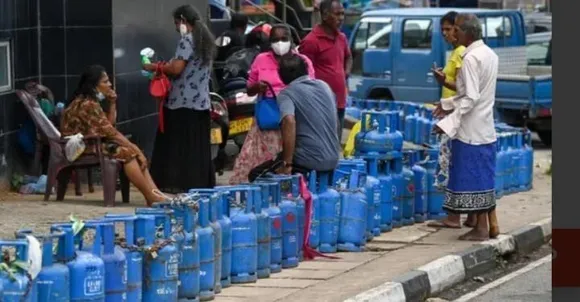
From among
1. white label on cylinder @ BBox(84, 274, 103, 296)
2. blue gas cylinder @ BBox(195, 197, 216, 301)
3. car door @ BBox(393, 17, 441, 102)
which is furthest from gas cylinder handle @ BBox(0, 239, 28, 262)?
Answer: car door @ BBox(393, 17, 441, 102)

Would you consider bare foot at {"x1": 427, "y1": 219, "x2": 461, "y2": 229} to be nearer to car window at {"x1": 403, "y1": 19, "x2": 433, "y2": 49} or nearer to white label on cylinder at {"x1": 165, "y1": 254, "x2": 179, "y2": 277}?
white label on cylinder at {"x1": 165, "y1": 254, "x2": 179, "y2": 277}

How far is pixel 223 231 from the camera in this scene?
9008 mm

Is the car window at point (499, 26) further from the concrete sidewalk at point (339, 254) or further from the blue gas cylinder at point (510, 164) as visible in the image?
the concrete sidewalk at point (339, 254)

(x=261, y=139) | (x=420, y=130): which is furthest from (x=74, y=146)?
(x=420, y=130)

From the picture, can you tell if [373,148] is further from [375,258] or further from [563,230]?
[563,230]

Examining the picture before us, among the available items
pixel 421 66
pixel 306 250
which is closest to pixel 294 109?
pixel 306 250

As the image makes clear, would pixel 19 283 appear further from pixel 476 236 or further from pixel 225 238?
pixel 476 236

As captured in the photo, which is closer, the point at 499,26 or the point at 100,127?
the point at 100,127

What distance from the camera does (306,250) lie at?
10.4m

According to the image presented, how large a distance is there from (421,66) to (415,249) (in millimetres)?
11099

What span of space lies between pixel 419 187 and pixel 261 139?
6.39 ft

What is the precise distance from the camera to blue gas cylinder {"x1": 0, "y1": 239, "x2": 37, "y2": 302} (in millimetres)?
6906

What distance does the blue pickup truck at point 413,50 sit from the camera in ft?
71.9

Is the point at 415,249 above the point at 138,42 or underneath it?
underneath
